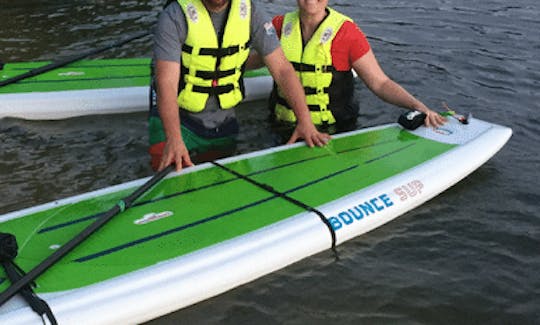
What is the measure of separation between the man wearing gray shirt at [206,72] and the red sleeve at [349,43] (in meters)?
0.62

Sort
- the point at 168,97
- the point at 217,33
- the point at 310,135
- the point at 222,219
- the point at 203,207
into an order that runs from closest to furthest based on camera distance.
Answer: the point at 222,219, the point at 203,207, the point at 168,97, the point at 217,33, the point at 310,135

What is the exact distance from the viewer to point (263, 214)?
125 inches

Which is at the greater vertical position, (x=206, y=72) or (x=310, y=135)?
Result: (x=206, y=72)

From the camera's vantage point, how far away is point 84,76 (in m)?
5.54

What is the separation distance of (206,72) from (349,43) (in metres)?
1.13

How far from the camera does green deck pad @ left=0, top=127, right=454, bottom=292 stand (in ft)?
8.89

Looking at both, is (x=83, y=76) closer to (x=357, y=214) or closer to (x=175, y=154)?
(x=175, y=154)

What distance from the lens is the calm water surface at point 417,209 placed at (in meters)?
3.03

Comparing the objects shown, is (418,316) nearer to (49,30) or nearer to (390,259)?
(390,259)

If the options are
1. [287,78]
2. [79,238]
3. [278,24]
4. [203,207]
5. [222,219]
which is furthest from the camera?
[278,24]

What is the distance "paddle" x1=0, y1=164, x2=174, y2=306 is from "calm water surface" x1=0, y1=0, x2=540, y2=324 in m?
0.54

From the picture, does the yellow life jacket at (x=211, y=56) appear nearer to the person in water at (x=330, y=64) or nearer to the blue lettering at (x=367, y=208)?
the person in water at (x=330, y=64)

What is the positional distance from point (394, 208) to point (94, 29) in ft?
18.6

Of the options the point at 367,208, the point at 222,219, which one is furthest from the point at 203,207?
the point at 367,208
